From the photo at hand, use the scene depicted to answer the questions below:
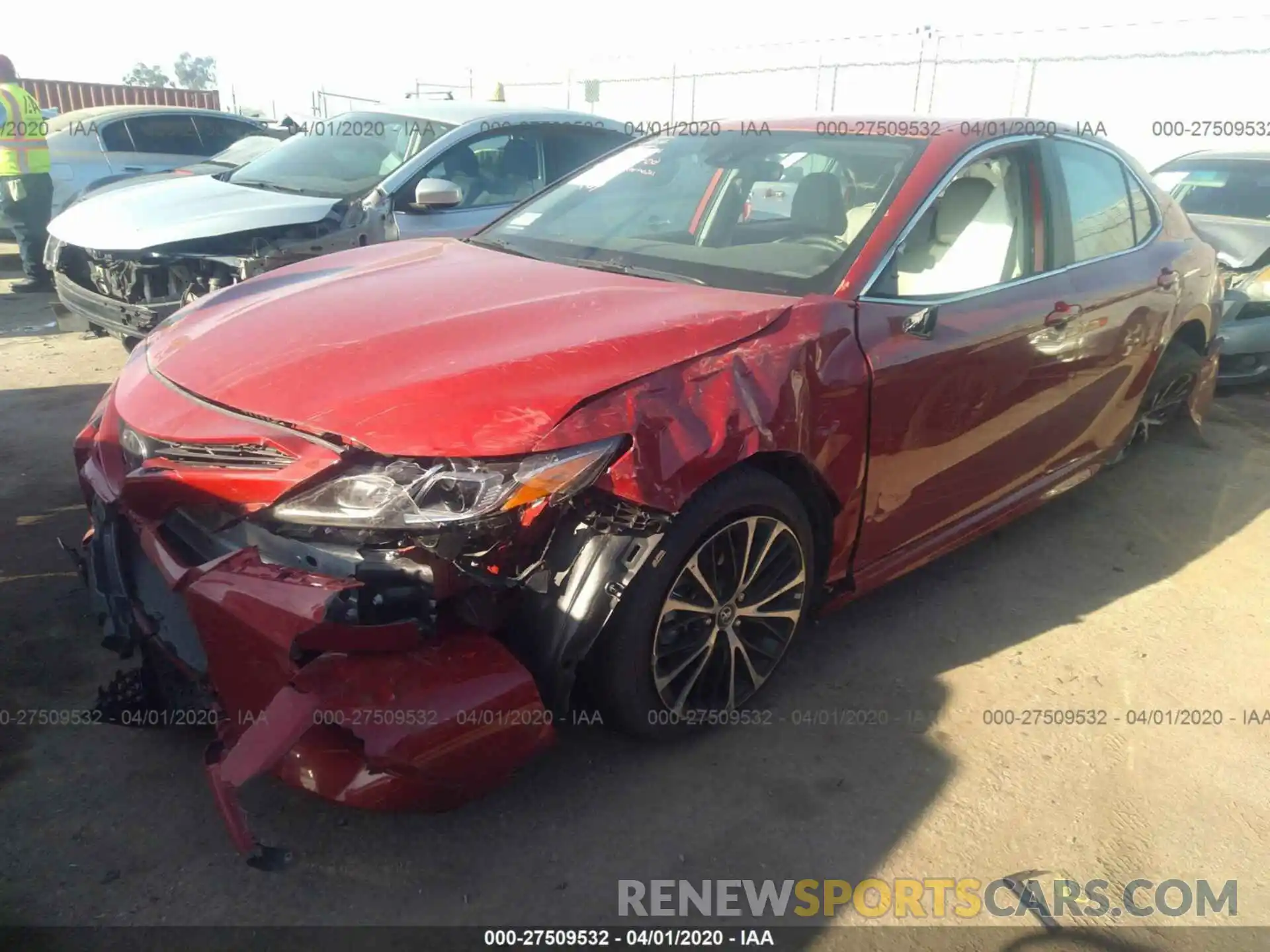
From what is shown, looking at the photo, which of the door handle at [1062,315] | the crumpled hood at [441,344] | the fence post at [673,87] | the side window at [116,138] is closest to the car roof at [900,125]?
the door handle at [1062,315]

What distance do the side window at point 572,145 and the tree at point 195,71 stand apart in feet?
220

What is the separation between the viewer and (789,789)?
2.60 m

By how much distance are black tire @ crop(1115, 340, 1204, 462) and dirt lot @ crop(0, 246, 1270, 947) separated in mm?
1090

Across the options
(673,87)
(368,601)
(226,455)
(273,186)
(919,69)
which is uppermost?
(919,69)

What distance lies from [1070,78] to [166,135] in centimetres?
1346

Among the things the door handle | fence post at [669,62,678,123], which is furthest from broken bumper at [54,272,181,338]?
fence post at [669,62,678,123]

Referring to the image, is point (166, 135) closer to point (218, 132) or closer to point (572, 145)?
point (218, 132)

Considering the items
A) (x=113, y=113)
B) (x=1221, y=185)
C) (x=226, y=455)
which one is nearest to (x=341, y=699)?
(x=226, y=455)

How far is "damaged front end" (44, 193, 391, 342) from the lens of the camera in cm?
535

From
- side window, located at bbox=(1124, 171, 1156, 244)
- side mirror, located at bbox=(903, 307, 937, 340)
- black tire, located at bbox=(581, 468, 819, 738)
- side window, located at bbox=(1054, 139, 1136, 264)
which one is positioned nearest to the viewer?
black tire, located at bbox=(581, 468, 819, 738)

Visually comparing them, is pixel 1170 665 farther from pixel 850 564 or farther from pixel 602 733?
pixel 602 733

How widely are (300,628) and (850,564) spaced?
171 centimetres

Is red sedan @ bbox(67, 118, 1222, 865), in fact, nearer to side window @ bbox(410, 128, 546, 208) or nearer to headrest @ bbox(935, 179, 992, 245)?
headrest @ bbox(935, 179, 992, 245)

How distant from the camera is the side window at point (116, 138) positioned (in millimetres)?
9617
